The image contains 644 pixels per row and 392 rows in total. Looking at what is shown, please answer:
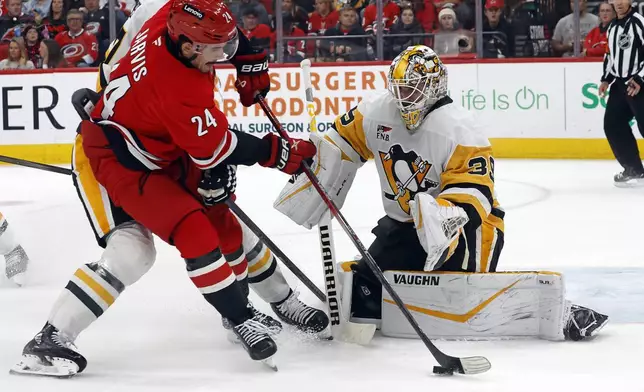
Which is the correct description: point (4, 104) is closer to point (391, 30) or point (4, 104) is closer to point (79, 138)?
point (391, 30)

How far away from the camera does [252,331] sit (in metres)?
2.75

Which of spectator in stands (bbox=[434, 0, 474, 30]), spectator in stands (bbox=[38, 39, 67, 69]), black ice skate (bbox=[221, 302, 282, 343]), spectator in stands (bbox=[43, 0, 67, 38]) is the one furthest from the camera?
spectator in stands (bbox=[43, 0, 67, 38])

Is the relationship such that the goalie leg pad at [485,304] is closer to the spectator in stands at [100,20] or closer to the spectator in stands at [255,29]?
the spectator in stands at [255,29]

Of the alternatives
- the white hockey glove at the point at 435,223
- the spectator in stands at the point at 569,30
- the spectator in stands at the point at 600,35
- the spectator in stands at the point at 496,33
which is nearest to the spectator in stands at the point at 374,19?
the spectator in stands at the point at 496,33

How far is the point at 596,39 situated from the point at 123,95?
5.52 m

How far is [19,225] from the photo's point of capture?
208 inches

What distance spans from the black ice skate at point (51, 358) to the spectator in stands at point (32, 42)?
5.68m

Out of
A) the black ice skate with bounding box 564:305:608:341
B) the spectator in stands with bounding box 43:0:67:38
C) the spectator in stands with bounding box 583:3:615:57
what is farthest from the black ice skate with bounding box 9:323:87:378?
the spectator in stands with bounding box 43:0:67:38

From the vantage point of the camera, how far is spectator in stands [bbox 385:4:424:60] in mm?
7898

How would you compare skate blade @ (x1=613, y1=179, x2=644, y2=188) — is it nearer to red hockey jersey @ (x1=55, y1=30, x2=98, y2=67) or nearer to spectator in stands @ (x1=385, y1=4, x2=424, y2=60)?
spectator in stands @ (x1=385, y1=4, x2=424, y2=60)

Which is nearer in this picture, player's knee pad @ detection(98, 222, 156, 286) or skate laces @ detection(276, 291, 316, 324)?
player's knee pad @ detection(98, 222, 156, 286)

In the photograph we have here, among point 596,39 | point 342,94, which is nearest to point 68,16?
point 342,94

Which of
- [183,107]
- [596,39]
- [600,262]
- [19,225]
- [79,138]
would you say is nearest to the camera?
[183,107]

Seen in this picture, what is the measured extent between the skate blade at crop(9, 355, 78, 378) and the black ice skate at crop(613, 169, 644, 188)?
4443 millimetres
